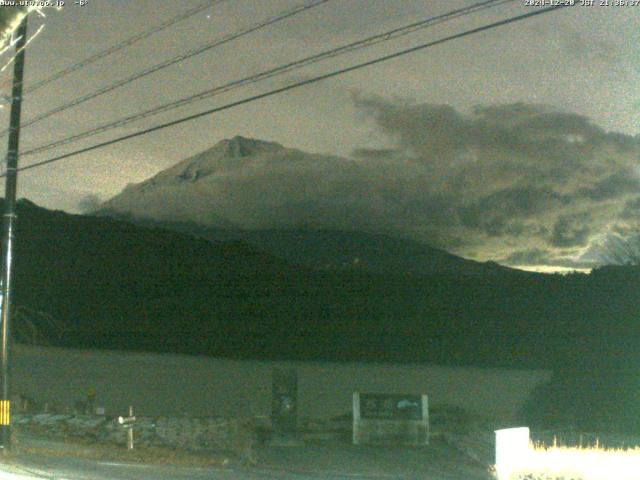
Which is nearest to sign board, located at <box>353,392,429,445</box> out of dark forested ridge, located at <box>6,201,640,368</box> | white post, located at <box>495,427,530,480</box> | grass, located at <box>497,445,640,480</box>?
grass, located at <box>497,445,640,480</box>

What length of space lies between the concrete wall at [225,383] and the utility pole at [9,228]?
15.9 metres

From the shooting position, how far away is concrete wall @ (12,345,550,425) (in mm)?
32250

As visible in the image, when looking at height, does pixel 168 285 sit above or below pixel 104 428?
above

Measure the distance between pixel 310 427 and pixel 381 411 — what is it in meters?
3.79

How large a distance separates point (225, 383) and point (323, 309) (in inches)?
332

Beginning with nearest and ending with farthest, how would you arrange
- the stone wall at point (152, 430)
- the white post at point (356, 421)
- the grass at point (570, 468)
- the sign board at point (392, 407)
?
the grass at point (570, 468), the stone wall at point (152, 430), the white post at point (356, 421), the sign board at point (392, 407)

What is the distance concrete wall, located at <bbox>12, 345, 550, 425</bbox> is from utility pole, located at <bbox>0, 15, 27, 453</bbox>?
15894mm

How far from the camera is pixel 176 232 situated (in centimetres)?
5897

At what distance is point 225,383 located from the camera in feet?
115

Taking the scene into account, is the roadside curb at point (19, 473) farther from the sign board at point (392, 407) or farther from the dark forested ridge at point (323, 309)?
the dark forested ridge at point (323, 309)

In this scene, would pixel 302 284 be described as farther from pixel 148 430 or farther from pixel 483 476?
pixel 483 476

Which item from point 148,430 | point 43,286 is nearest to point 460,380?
point 148,430

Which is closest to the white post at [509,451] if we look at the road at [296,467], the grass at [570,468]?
the grass at [570,468]

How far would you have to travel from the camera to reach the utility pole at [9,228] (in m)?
17.2
